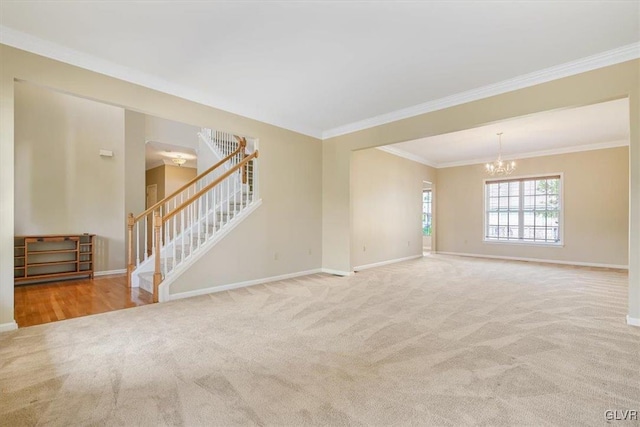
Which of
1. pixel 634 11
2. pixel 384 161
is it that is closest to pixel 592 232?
pixel 384 161

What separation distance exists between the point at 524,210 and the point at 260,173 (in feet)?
24.2

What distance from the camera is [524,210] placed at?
321 inches

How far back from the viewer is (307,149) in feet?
19.2

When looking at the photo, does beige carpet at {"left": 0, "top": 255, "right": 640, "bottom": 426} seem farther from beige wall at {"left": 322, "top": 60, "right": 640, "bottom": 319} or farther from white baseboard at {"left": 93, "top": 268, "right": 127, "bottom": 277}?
white baseboard at {"left": 93, "top": 268, "right": 127, "bottom": 277}

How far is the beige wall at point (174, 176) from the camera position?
375 inches

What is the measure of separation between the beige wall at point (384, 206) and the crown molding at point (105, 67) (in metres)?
2.75

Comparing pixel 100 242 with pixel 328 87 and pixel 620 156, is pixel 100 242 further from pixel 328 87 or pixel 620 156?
pixel 620 156

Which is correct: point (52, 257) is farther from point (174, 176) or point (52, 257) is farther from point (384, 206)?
point (384, 206)

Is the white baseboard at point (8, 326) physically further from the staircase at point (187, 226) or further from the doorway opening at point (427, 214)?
the doorway opening at point (427, 214)

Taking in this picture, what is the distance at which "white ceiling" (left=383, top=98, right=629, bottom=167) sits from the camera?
5.01m

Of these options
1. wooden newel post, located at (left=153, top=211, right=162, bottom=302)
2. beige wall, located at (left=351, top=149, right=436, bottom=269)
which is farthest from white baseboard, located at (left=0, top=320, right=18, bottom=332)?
beige wall, located at (left=351, top=149, right=436, bottom=269)

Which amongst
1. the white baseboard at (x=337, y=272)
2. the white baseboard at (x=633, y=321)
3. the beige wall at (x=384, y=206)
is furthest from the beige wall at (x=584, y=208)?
the white baseboard at (x=337, y=272)

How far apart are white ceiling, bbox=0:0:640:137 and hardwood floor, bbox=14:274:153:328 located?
279 cm

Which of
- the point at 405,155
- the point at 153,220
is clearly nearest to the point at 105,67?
the point at 153,220
